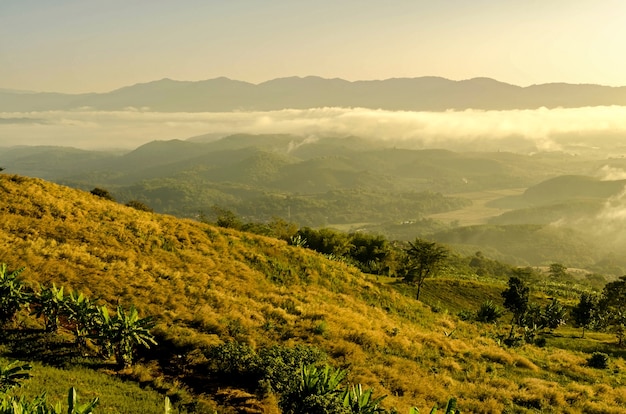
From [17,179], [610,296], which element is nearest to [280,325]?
[17,179]

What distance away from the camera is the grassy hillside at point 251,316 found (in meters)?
18.4

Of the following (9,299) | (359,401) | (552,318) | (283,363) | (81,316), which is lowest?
(552,318)

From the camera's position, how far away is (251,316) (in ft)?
80.9

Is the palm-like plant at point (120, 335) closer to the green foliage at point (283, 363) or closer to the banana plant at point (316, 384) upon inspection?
the green foliage at point (283, 363)

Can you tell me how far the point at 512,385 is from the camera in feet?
72.2

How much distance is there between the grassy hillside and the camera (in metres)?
18.4

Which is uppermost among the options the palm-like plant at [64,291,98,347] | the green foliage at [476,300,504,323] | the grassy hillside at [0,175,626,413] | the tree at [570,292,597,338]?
the palm-like plant at [64,291,98,347]

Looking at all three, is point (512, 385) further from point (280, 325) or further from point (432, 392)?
point (280, 325)

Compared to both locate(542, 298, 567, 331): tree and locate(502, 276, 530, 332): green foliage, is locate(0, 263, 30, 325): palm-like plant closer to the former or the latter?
locate(502, 276, 530, 332): green foliage

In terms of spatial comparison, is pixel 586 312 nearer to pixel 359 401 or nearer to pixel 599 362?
pixel 599 362

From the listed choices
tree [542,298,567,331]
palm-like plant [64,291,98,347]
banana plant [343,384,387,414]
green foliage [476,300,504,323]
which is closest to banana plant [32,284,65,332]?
palm-like plant [64,291,98,347]

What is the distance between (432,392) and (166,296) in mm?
16604

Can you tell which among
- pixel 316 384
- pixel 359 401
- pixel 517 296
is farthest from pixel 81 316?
pixel 517 296

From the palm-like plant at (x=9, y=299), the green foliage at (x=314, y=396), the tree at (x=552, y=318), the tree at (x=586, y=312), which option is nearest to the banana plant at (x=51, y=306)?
the palm-like plant at (x=9, y=299)
